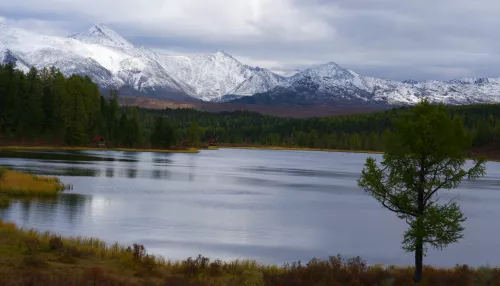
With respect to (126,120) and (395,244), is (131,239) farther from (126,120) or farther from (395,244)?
(126,120)

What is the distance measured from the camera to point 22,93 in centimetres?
17250

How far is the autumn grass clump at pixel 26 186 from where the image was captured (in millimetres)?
58812

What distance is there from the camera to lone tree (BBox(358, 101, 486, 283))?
1128 inches

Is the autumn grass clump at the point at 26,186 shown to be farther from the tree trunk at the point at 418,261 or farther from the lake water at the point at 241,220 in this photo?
the tree trunk at the point at 418,261

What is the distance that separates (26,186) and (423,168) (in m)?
43.9

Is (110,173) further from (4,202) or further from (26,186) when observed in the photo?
(4,202)

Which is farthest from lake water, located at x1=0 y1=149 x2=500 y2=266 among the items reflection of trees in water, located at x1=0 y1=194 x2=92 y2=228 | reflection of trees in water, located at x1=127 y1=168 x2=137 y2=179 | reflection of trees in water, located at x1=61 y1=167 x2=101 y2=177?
reflection of trees in water, located at x1=127 y1=168 x2=137 y2=179

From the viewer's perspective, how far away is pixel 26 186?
61.2m

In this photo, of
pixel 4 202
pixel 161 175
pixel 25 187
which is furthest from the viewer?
pixel 161 175

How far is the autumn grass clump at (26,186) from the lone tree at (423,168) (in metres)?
39.5

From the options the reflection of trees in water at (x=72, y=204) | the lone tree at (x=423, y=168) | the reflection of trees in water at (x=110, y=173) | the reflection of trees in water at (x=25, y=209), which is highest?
the lone tree at (x=423, y=168)

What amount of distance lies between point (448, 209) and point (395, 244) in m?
18.5

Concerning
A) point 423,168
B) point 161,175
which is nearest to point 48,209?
point 423,168

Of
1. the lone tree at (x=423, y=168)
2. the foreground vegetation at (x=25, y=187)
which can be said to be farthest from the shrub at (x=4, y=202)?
the lone tree at (x=423, y=168)
